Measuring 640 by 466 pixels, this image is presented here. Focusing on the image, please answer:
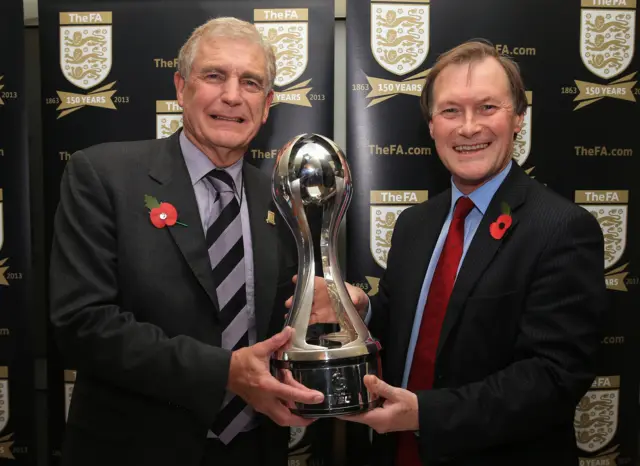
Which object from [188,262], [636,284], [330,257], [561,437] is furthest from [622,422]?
[188,262]

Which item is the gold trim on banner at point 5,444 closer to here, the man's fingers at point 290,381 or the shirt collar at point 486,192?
the man's fingers at point 290,381

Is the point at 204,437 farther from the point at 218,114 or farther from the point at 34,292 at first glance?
the point at 34,292

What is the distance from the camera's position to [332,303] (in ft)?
4.51

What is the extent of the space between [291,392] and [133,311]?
0.50 m

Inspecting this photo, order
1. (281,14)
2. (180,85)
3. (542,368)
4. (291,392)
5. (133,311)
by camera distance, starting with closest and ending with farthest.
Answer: (291,392) < (542,368) < (133,311) < (180,85) < (281,14)

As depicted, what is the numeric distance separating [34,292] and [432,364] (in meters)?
2.02

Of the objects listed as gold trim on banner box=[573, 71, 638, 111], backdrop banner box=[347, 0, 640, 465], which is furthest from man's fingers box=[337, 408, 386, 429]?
gold trim on banner box=[573, 71, 638, 111]

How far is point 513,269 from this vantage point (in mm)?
1397

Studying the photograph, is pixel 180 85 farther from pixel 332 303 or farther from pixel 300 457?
pixel 300 457

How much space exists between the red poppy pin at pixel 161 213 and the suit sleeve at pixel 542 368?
75cm

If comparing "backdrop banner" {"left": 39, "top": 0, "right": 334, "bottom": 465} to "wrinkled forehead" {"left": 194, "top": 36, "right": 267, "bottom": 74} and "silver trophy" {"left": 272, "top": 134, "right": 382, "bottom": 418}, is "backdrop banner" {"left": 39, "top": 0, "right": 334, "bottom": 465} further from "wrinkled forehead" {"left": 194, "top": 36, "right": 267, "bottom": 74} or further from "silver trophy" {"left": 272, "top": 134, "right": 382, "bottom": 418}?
"silver trophy" {"left": 272, "top": 134, "right": 382, "bottom": 418}

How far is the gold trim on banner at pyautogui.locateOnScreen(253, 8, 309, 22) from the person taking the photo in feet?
7.74

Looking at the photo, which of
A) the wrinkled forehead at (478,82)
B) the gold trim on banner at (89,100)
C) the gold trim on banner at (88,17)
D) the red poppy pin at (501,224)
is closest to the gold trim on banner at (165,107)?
the gold trim on banner at (89,100)

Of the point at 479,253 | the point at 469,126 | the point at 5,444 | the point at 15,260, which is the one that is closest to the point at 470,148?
the point at 469,126
